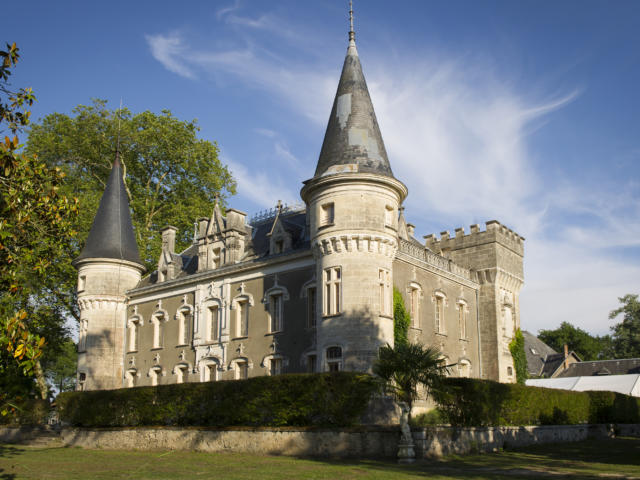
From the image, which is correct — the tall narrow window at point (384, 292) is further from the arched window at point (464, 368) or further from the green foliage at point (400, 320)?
the arched window at point (464, 368)

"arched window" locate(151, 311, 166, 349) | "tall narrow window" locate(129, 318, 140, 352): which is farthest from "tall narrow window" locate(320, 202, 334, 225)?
"tall narrow window" locate(129, 318, 140, 352)

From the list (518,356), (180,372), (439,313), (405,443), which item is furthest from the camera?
(518,356)

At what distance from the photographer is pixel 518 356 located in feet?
105

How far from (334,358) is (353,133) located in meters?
8.58

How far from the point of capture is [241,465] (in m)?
16.0

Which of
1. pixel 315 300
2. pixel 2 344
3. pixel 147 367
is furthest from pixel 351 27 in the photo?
pixel 2 344

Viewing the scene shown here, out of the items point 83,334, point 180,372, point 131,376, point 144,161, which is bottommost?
point 131,376

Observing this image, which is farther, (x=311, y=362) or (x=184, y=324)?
(x=184, y=324)

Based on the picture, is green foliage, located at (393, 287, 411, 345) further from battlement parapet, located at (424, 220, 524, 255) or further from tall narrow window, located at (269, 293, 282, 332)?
battlement parapet, located at (424, 220, 524, 255)

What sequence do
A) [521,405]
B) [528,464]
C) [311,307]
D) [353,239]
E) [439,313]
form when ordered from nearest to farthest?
1. [528,464]
2. [521,405]
3. [353,239]
4. [311,307]
5. [439,313]

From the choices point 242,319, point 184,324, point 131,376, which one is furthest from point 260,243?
point 131,376

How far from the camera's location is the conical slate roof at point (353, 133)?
80.4 feet

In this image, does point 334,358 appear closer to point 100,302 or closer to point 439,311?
point 439,311

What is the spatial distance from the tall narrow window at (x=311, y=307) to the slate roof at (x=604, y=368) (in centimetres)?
3831
